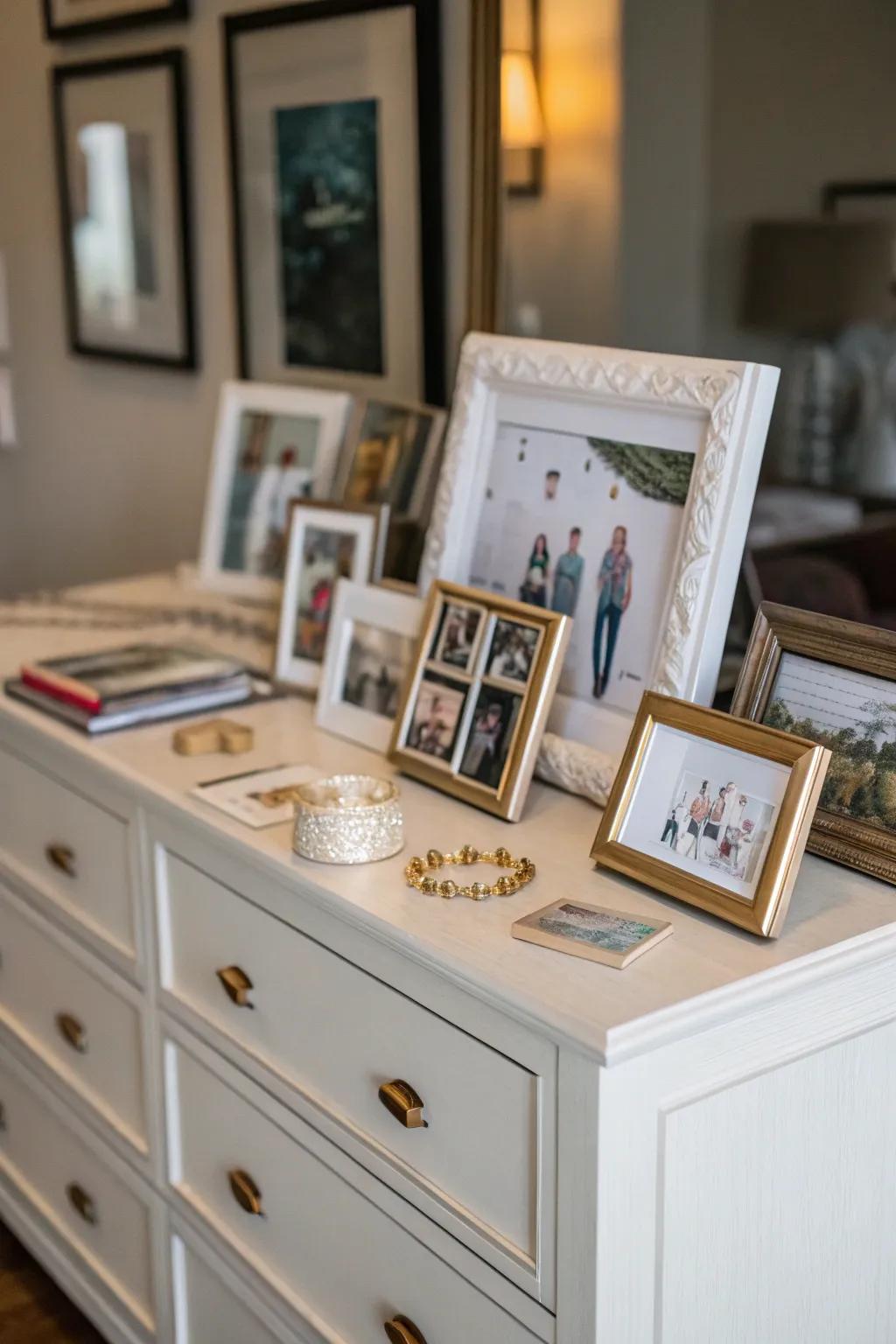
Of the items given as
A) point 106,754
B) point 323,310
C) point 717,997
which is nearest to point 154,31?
point 323,310

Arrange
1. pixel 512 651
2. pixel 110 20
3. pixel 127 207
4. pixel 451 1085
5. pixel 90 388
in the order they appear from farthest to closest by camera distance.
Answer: pixel 90 388 → pixel 127 207 → pixel 110 20 → pixel 512 651 → pixel 451 1085

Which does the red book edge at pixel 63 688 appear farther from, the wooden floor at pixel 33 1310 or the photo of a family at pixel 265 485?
the wooden floor at pixel 33 1310

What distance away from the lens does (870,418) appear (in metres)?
1.31

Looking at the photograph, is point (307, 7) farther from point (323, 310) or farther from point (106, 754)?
point (106, 754)

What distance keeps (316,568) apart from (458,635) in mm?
383

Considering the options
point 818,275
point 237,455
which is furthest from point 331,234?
point 818,275

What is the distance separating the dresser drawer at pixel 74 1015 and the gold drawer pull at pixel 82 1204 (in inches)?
5.9

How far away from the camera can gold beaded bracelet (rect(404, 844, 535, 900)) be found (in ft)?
3.98

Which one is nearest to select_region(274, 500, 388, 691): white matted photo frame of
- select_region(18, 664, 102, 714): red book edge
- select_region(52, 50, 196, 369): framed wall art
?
select_region(18, 664, 102, 714): red book edge

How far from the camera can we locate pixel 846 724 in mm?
1220

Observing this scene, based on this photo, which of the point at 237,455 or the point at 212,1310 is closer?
the point at 212,1310

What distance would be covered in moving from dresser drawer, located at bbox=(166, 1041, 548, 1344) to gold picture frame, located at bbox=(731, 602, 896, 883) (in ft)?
1.44

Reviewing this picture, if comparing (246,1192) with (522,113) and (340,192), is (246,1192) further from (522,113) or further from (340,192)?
(340,192)

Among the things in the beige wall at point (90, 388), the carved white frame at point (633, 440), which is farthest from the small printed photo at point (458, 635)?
the beige wall at point (90, 388)
